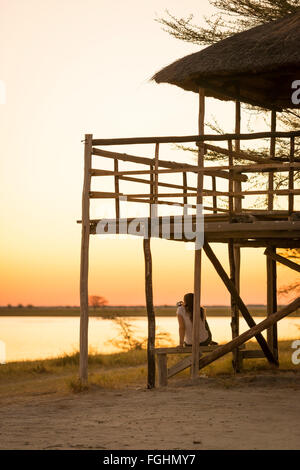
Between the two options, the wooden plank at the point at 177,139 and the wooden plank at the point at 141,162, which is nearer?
the wooden plank at the point at 177,139

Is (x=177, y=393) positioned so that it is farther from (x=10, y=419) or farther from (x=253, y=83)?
(x=253, y=83)

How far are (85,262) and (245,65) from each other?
4.25 meters

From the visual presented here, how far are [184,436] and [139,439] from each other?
51 cm

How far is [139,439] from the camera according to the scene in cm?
1150

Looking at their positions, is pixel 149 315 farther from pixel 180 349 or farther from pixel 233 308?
pixel 233 308

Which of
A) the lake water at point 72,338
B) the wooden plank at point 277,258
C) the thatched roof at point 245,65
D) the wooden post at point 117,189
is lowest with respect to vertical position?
the lake water at point 72,338

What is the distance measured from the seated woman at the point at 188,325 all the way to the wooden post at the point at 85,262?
161cm

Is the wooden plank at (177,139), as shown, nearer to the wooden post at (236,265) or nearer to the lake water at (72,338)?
the wooden post at (236,265)

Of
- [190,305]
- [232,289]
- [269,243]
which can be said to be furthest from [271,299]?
[190,305]

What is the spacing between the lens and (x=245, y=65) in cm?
1742

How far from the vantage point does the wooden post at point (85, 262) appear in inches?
662

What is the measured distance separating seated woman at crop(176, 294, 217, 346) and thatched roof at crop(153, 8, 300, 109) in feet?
12.4

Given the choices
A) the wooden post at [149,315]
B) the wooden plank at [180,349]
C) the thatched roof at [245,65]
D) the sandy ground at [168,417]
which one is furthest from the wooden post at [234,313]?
the thatched roof at [245,65]

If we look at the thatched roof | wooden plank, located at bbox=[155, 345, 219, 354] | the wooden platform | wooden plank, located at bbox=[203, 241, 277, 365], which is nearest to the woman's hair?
wooden plank, located at bbox=[155, 345, 219, 354]
